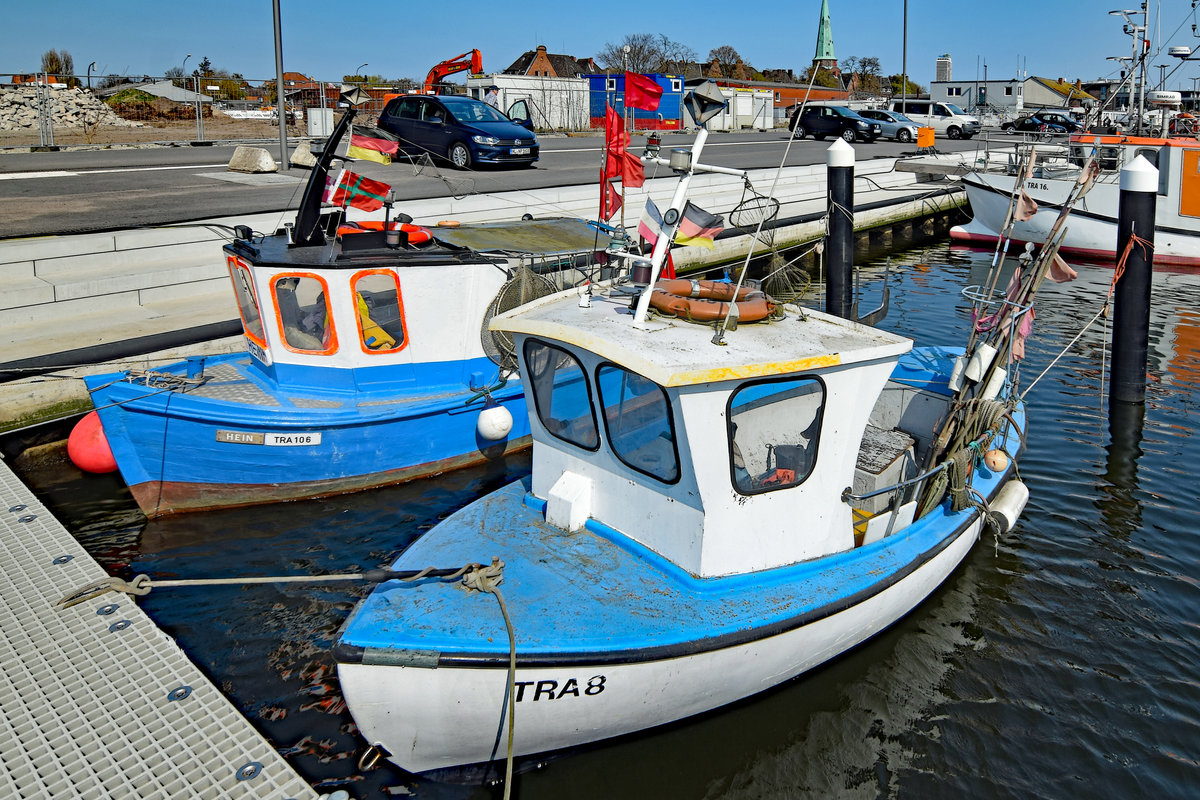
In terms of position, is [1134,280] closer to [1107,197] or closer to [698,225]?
[698,225]

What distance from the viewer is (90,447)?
871 centimetres

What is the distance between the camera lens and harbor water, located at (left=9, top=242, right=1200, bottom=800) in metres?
5.18

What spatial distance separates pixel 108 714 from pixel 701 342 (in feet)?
13.1

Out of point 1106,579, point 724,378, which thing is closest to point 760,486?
point 724,378

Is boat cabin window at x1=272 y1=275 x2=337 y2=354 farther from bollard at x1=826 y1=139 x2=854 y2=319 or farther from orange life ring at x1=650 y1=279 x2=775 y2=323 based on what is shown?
bollard at x1=826 y1=139 x2=854 y2=319

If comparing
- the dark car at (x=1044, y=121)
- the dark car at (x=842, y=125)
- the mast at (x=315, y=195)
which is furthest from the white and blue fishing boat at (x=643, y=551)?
the dark car at (x=1044, y=121)

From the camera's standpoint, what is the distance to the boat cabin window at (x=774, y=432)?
503 cm

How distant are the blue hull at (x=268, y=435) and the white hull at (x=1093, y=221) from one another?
14877mm

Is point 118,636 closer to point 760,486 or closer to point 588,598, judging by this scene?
point 588,598

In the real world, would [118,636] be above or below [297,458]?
below

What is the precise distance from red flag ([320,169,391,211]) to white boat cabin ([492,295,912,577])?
387 cm

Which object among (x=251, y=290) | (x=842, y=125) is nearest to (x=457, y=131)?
(x=251, y=290)

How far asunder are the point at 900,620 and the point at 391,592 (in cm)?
379

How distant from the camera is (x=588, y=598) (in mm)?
4988
